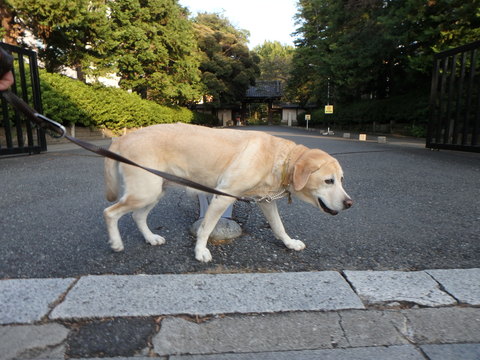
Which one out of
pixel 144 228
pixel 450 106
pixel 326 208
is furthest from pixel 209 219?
pixel 450 106

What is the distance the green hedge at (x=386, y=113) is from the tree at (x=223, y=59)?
39.2ft

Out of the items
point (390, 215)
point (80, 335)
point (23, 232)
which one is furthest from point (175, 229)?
point (390, 215)

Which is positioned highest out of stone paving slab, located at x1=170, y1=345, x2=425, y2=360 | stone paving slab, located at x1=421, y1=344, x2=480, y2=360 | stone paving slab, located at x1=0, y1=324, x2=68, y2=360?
stone paving slab, located at x1=0, y1=324, x2=68, y2=360

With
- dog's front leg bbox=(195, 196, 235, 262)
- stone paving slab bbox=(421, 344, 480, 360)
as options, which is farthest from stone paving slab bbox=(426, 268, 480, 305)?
dog's front leg bbox=(195, 196, 235, 262)

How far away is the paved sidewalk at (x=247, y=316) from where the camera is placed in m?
1.55

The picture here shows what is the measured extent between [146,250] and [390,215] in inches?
116

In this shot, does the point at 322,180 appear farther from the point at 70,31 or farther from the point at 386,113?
the point at 386,113

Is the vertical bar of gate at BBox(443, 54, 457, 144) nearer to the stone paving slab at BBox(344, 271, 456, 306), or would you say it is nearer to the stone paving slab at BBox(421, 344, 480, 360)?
the stone paving slab at BBox(344, 271, 456, 306)

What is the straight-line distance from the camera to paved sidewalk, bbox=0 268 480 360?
1554mm

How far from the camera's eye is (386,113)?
23.3 metres

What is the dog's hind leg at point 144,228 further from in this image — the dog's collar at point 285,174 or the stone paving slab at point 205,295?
the dog's collar at point 285,174

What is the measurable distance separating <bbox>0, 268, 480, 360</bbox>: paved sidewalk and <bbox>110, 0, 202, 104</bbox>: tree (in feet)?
61.4

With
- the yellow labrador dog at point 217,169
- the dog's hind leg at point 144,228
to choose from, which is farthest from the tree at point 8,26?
the yellow labrador dog at point 217,169

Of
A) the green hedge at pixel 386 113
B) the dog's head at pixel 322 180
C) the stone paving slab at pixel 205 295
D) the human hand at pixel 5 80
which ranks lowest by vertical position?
the stone paving slab at pixel 205 295
